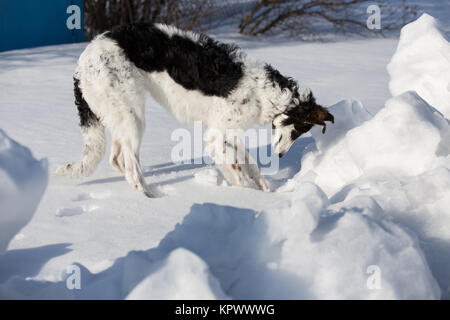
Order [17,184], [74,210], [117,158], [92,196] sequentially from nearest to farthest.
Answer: [17,184], [74,210], [92,196], [117,158]

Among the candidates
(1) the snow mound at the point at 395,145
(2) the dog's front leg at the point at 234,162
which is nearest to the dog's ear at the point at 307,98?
(1) the snow mound at the point at 395,145

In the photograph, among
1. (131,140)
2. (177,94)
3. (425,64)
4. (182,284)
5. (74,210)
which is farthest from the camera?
(425,64)

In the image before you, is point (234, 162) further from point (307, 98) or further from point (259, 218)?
point (259, 218)

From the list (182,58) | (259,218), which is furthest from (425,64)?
(259,218)

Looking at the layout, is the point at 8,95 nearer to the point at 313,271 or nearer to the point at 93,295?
the point at 93,295

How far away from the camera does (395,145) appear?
3785 millimetres

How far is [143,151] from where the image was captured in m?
5.01

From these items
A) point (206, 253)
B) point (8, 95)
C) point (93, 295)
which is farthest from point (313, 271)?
point (8, 95)

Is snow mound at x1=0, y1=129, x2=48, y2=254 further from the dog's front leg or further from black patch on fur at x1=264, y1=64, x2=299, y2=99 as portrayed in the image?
black patch on fur at x1=264, y1=64, x2=299, y2=99

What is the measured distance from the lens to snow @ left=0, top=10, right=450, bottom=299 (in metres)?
2.21

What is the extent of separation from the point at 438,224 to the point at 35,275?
197 cm

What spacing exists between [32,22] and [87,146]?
567 cm

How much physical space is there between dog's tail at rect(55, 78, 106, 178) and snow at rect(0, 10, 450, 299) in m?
0.09

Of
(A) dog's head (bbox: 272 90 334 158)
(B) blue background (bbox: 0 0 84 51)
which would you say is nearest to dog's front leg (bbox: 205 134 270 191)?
(A) dog's head (bbox: 272 90 334 158)
